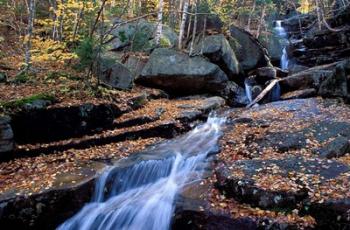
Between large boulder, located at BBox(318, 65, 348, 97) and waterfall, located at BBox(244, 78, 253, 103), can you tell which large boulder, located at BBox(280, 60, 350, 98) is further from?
waterfall, located at BBox(244, 78, 253, 103)

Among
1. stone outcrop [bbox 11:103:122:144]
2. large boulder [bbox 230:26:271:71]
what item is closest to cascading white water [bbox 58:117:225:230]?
stone outcrop [bbox 11:103:122:144]

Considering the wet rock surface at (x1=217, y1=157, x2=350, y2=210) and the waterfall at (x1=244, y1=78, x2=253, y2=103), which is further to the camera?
the waterfall at (x1=244, y1=78, x2=253, y2=103)

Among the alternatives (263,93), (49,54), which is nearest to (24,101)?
(49,54)

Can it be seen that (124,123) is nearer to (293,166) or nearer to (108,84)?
(108,84)

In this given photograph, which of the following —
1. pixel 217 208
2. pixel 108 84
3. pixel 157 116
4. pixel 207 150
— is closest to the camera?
pixel 217 208

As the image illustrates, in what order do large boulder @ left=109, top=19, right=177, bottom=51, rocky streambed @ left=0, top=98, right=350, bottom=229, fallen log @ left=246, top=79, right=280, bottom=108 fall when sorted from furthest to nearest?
1. large boulder @ left=109, top=19, right=177, bottom=51
2. fallen log @ left=246, top=79, right=280, bottom=108
3. rocky streambed @ left=0, top=98, right=350, bottom=229

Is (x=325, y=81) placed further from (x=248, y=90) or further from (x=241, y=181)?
(x=241, y=181)

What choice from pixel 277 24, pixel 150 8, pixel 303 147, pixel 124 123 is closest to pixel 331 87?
pixel 303 147

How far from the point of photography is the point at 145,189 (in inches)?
364

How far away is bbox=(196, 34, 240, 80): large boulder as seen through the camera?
17.9 metres

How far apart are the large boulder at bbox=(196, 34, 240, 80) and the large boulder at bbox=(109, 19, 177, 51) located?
273 centimetres

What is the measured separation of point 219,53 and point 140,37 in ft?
13.3

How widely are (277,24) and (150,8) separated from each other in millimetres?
13692

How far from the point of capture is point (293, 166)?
8156 millimetres
